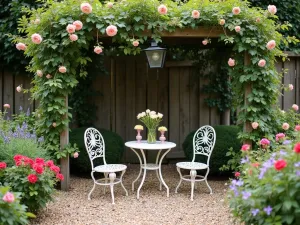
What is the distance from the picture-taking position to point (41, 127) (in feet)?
15.0

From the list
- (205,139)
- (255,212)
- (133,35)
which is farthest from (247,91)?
(255,212)

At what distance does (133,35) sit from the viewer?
4.33m

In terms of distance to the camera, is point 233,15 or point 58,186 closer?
point 233,15

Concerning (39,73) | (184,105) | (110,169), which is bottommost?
(110,169)

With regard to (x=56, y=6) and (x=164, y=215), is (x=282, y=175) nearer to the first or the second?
(x=164, y=215)

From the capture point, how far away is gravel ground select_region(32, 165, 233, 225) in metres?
3.51

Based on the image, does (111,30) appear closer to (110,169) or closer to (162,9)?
(162,9)

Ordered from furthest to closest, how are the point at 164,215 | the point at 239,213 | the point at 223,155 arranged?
the point at 223,155 < the point at 164,215 < the point at 239,213

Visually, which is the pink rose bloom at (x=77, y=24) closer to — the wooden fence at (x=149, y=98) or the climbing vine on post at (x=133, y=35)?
the climbing vine on post at (x=133, y=35)

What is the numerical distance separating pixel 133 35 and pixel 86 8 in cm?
62

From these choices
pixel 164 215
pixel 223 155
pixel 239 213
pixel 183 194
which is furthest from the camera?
pixel 223 155

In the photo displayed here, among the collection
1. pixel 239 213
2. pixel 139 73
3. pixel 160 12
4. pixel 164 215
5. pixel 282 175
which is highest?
pixel 160 12

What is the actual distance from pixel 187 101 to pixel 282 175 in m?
4.22

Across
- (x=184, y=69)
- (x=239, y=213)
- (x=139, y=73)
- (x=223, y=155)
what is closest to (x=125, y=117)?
(x=139, y=73)
